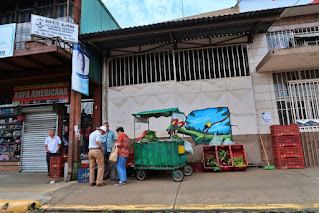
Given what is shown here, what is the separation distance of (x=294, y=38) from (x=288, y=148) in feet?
17.1

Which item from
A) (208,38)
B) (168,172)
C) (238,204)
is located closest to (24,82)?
(168,172)

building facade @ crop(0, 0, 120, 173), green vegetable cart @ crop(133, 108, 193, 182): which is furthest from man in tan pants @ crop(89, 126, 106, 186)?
building facade @ crop(0, 0, 120, 173)

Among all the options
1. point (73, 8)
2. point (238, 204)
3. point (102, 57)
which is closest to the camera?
point (238, 204)

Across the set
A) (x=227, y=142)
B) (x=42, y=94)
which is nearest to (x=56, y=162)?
(x=42, y=94)

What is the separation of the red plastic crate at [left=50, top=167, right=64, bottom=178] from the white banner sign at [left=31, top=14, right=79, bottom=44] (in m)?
4.98

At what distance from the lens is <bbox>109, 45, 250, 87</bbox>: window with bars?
9.73m

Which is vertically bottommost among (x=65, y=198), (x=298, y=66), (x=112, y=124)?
(x=65, y=198)

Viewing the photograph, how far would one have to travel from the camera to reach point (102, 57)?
10633 millimetres

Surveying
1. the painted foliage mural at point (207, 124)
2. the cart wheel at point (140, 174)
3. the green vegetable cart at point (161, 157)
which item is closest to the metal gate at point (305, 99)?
the painted foliage mural at point (207, 124)

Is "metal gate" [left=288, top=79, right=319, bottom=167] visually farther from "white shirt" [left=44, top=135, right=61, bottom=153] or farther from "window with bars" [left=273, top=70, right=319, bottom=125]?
"white shirt" [left=44, top=135, right=61, bottom=153]

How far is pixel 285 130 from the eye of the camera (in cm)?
797

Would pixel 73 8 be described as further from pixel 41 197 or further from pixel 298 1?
pixel 298 1

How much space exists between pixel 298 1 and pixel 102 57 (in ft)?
31.6

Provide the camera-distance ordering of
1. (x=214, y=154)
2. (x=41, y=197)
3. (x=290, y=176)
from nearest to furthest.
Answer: (x=41, y=197), (x=290, y=176), (x=214, y=154)
